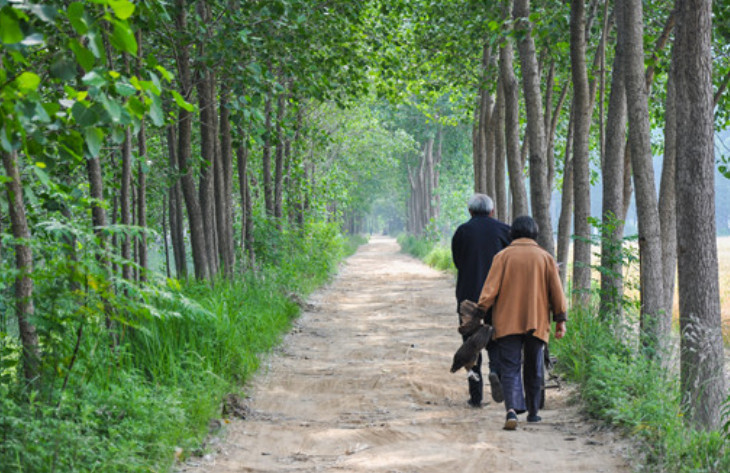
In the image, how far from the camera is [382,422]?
288 inches

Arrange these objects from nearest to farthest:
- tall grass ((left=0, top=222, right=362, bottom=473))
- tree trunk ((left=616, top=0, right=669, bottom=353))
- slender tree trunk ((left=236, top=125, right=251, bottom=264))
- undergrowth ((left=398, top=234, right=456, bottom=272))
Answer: tall grass ((left=0, top=222, right=362, bottom=473)) → tree trunk ((left=616, top=0, right=669, bottom=353)) → slender tree trunk ((left=236, top=125, right=251, bottom=264)) → undergrowth ((left=398, top=234, right=456, bottom=272))

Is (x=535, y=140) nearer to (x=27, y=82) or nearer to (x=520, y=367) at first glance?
(x=520, y=367)

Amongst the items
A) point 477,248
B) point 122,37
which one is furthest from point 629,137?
point 122,37

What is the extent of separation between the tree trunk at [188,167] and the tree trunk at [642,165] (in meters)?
5.48

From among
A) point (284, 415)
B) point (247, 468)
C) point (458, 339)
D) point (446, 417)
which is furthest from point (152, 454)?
point (458, 339)

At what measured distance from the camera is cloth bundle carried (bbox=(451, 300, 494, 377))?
747cm

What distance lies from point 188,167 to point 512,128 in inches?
196

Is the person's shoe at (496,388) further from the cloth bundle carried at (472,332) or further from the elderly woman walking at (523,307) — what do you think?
the cloth bundle carried at (472,332)

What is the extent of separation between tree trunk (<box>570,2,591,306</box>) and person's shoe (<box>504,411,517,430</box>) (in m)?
4.46

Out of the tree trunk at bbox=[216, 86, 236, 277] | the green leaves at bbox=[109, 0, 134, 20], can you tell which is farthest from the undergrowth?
the green leaves at bbox=[109, 0, 134, 20]

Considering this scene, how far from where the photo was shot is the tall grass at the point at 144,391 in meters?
4.87

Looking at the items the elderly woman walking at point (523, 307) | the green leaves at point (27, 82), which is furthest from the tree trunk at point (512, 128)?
the green leaves at point (27, 82)

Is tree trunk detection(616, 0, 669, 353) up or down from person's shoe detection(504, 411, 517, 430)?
up

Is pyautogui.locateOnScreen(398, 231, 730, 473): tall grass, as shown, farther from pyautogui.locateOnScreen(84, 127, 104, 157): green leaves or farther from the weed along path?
pyautogui.locateOnScreen(84, 127, 104, 157): green leaves
